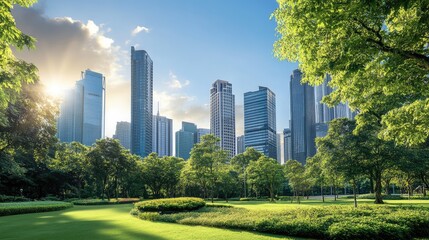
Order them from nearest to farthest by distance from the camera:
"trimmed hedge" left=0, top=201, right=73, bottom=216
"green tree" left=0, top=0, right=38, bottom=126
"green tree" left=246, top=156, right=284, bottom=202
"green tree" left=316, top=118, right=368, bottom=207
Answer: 1. "green tree" left=0, top=0, right=38, bottom=126
2. "trimmed hedge" left=0, top=201, right=73, bottom=216
3. "green tree" left=316, top=118, right=368, bottom=207
4. "green tree" left=246, top=156, right=284, bottom=202

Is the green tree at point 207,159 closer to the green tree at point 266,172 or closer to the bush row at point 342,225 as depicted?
the green tree at point 266,172

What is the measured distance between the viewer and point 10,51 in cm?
811

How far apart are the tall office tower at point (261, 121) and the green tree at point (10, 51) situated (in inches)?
5644

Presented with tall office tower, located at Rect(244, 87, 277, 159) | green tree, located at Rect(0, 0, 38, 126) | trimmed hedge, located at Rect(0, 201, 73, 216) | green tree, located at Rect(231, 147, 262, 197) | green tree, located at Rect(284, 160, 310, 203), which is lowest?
trimmed hedge, located at Rect(0, 201, 73, 216)

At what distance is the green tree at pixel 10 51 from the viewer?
706 cm

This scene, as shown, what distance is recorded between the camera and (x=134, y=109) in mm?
199750

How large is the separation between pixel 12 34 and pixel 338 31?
8290 millimetres

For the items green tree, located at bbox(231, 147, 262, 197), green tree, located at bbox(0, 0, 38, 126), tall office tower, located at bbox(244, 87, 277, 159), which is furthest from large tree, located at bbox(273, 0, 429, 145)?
tall office tower, located at bbox(244, 87, 277, 159)

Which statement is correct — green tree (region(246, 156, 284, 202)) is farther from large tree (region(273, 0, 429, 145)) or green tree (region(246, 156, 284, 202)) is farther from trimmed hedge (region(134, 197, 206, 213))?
large tree (region(273, 0, 429, 145))

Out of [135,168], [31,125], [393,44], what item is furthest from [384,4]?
[135,168]

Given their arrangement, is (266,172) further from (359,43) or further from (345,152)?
(359,43)

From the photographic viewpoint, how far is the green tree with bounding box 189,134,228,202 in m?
44.8

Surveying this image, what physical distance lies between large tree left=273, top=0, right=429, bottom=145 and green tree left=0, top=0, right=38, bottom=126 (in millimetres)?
6817

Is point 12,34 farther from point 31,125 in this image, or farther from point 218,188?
point 218,188
